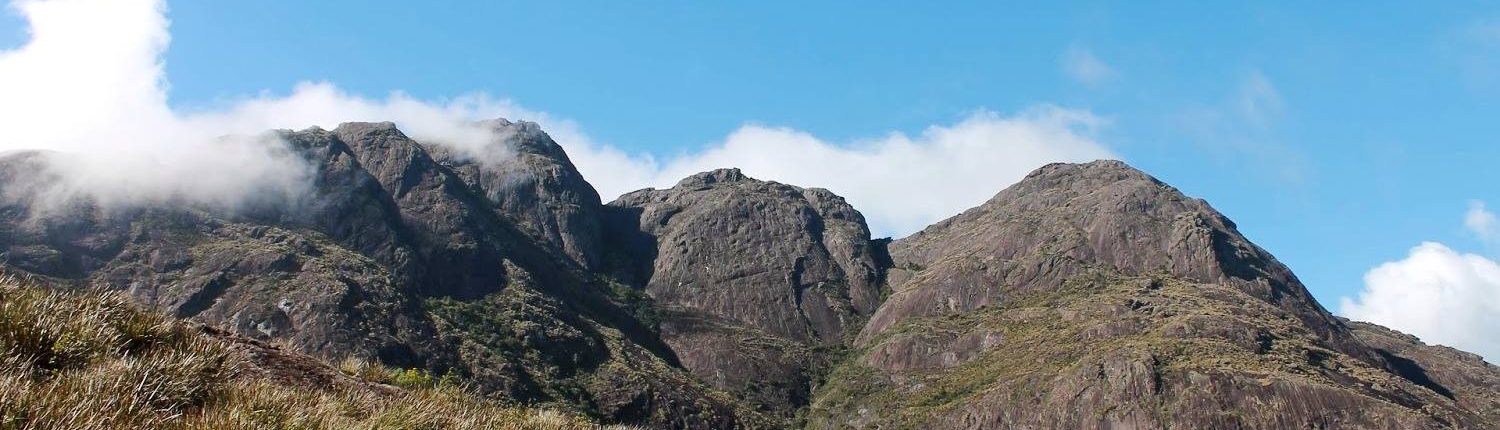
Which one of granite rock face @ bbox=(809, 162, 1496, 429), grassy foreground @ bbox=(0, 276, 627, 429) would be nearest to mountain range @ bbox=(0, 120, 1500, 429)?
granite rock face @ bbox=(809, 162, 1496, 429)

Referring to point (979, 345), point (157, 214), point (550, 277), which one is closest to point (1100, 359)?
point (979, 345)

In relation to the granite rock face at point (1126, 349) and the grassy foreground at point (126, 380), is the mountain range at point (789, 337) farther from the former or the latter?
the grassy foreground at point (126, 380)

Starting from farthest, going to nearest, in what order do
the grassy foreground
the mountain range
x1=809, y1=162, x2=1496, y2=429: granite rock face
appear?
1. the mountain range
2. x1=809, y1=162, x2=1496, y2=429: granite rock face
3. the grassy foreground

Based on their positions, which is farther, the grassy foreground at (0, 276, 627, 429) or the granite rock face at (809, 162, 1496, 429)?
the granite rock face at (809, 162, 1496, 429)

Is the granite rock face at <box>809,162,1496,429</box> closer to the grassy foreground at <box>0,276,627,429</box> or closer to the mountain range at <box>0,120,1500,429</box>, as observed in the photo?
the mountain range at <box>0,120,1500,429</box>

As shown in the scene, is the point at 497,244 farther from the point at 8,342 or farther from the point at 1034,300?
the point at 8,342

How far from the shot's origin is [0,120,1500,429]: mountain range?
421ft

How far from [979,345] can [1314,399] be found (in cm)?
5391

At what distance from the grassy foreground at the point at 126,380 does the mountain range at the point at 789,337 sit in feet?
360

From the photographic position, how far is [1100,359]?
134875 mm

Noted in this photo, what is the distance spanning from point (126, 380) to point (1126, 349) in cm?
14085

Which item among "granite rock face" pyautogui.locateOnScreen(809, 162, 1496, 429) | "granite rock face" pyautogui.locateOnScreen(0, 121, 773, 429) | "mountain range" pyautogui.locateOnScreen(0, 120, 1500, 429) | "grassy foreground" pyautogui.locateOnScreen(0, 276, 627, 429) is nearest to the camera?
"grassy foreground" pyautogui.locateOnScreen(0, 276, 627, 429)

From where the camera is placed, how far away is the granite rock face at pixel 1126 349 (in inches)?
4771

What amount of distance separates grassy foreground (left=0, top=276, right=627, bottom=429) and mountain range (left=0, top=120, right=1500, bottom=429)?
109651 millimetres
